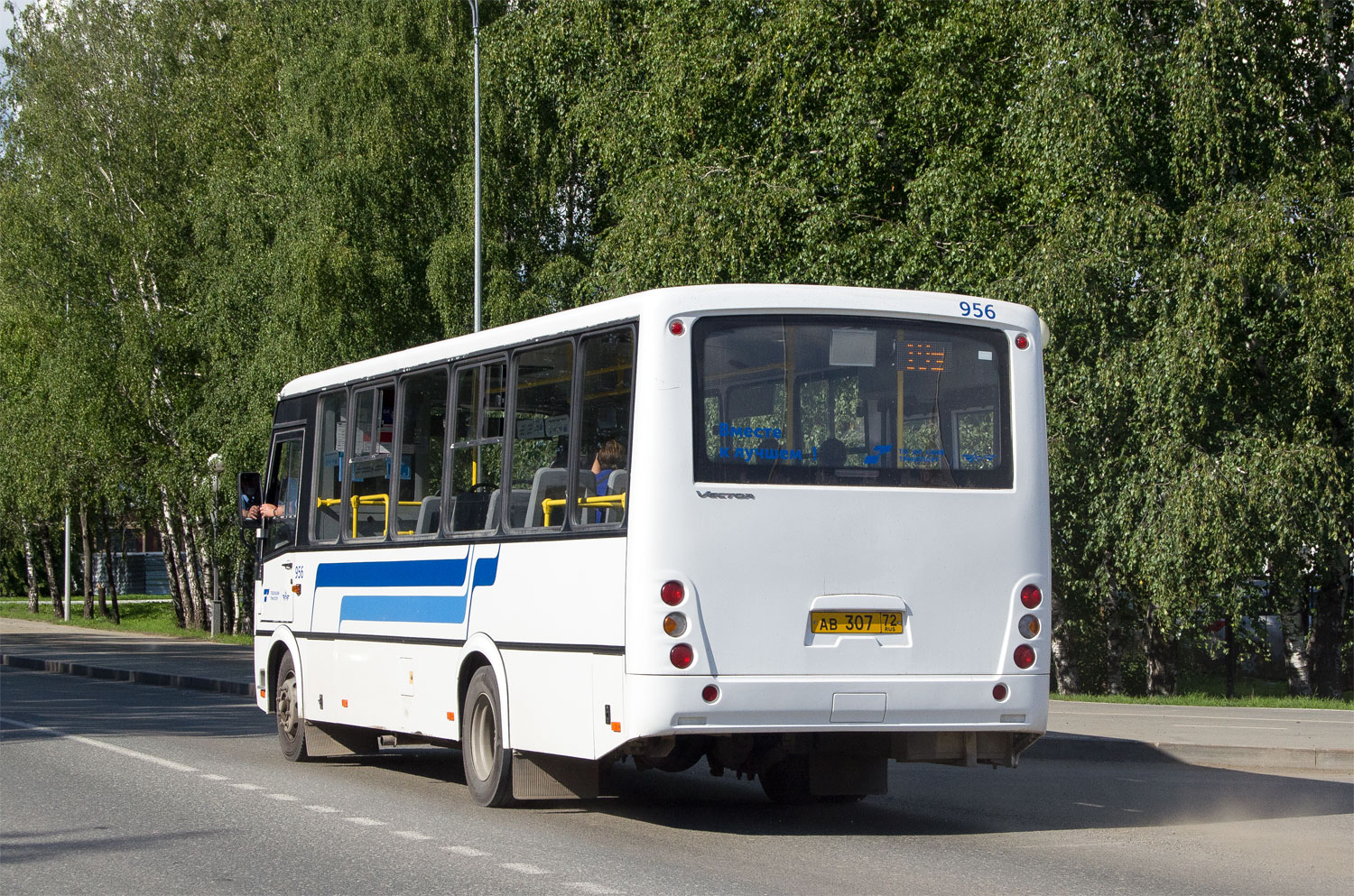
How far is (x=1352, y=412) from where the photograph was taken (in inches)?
846

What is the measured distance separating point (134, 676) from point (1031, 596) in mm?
19517

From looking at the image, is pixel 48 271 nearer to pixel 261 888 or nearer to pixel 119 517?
pixel 119 517

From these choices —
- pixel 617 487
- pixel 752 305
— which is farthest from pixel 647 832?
pixel 752 305

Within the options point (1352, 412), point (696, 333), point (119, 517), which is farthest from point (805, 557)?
point (119, 517)

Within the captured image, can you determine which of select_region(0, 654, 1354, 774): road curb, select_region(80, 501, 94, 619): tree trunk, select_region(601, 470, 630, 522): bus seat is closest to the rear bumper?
select_region(601, 470, 630, 522): bus seat

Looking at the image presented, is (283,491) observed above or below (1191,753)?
above

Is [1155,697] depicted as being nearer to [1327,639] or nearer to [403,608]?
[1327,639]

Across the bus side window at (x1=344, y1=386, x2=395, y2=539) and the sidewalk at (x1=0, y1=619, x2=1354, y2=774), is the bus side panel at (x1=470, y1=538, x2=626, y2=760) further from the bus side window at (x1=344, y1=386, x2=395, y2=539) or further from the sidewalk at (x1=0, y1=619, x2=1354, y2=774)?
the sidewalk at (x1=0, y1=619, x2=1354, y2=774)

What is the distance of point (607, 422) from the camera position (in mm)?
9812

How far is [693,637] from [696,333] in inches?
66.5

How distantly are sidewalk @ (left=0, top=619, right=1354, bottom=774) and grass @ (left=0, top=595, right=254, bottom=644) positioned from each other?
10428 millimetres

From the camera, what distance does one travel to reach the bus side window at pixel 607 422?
959cm

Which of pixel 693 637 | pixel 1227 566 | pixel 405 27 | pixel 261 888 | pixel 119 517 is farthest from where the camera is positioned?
pixel 119 517

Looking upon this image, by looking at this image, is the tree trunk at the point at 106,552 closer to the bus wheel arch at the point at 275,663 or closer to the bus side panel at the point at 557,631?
the bus wheel arch at the point at 275,663
